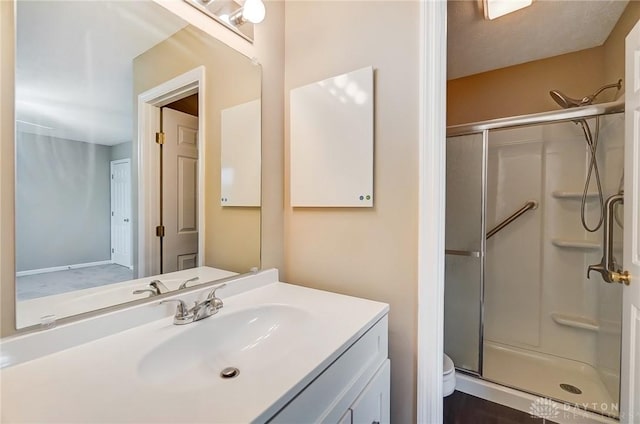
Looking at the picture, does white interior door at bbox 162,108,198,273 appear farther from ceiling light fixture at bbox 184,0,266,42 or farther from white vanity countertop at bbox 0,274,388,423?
ceiling light fixture at bbox 184,0,266,42

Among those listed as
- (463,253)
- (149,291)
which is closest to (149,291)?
(149,291)

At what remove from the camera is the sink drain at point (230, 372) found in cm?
70

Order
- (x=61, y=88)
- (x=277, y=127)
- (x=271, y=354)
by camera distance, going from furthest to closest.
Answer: (x=277, y=127)
(x=271, y=354)
(x=61, y=88)

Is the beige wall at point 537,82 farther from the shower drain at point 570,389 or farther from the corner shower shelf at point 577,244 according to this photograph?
the shower drain at point 570,389

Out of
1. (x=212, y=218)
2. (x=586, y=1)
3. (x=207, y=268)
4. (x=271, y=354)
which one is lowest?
(x=271, y=354)

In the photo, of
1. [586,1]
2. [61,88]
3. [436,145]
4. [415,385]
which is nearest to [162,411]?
[61,88]

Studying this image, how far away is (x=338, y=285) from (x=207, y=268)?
556mm

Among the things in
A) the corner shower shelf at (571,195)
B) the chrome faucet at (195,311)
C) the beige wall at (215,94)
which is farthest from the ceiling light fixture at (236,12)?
the corner shower shelf at (571,195)

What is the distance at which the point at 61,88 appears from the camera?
0.69 meters

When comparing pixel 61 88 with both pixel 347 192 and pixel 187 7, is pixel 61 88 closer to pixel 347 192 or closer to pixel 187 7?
pixel 187 7

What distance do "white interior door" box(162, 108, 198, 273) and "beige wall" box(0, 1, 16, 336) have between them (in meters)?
0.35

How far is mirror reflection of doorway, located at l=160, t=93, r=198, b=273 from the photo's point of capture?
3.05 ft

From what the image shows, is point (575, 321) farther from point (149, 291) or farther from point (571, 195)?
point (149, 291)

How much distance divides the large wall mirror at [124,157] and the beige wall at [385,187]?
0.37m
